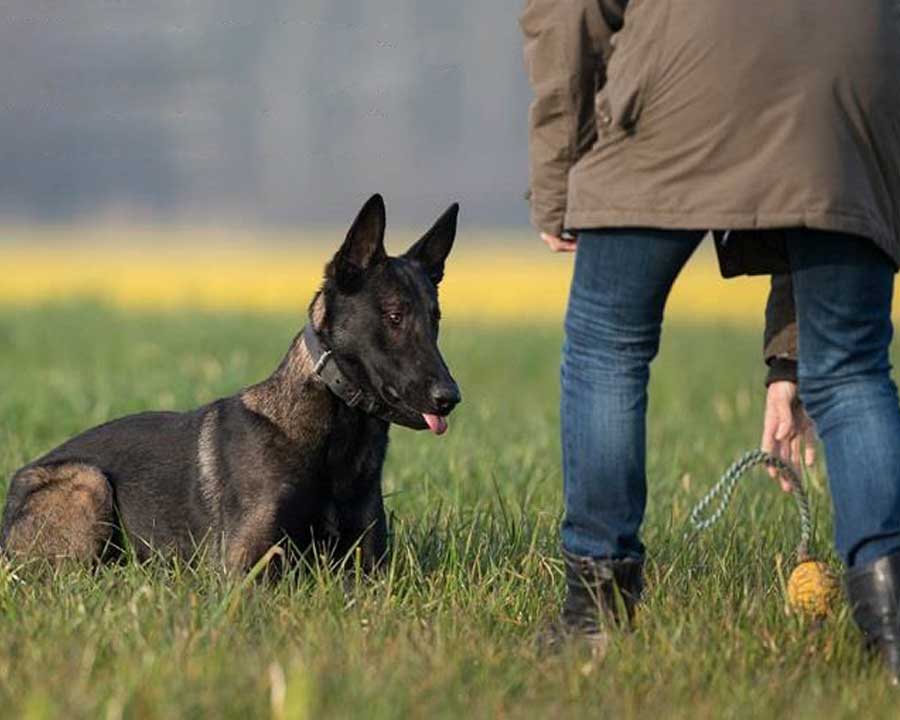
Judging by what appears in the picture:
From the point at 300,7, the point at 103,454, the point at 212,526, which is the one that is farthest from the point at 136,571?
the point at 300,7

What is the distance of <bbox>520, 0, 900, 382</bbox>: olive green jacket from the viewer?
4.61 m

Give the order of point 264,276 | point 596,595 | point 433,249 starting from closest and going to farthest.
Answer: point 596,595, point 433,249, point 264,276

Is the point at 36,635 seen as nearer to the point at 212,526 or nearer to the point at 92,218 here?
the point at 212,526

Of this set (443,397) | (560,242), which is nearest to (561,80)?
(560,242)

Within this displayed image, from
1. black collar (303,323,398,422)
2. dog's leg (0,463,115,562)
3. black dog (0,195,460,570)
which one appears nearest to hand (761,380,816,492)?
black dog (0,195,460,570)

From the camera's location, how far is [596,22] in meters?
4.79

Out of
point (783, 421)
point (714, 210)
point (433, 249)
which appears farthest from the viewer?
point (433, 249)

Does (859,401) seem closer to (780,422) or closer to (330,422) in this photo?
(780,422)

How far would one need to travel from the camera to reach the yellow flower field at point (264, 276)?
29.3 metres

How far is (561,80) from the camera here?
15.9ft

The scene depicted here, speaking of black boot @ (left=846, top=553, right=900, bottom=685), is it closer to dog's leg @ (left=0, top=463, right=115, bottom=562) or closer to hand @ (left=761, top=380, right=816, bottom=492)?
hand @ (left=761, top=380, right=816, bottom=492)

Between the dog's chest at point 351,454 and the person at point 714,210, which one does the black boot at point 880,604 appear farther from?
the dog's chest at point 351,454

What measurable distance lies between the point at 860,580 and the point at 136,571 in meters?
A: 2.02

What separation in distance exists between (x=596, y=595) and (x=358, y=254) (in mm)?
1493
